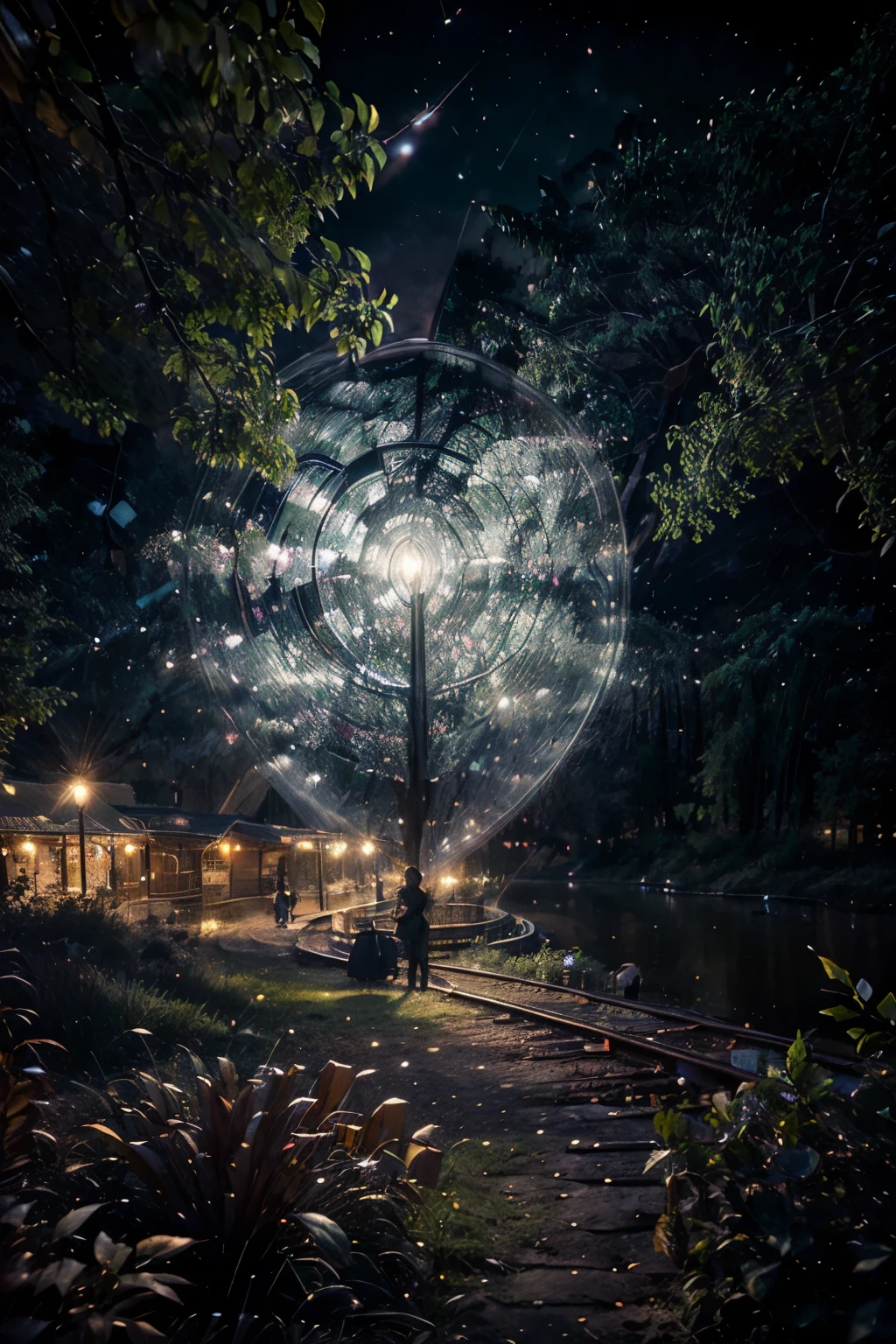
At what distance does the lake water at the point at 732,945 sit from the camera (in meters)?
16.5

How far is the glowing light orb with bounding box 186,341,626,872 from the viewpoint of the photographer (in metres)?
10.8

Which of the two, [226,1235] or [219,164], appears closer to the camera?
[226,1235]

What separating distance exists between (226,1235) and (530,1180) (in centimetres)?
244

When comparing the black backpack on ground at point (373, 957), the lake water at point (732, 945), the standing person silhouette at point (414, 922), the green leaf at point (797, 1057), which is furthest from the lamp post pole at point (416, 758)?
the green leaf at point (797, 1057)

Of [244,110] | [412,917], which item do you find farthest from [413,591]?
[244,110]

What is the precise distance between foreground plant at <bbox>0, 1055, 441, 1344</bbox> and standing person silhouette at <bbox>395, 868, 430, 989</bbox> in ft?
23.2

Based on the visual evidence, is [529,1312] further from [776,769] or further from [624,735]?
[624,735]

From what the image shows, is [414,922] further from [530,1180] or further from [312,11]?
[312,11]

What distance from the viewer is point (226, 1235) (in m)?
3.13

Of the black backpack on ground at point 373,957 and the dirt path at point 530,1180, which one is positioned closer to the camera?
the dirt path at point 530,1180

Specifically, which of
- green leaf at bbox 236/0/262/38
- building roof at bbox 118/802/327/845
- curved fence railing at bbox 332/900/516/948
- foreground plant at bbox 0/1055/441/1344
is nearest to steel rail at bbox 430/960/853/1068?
curved fence railing at bbox 332/900/516/948

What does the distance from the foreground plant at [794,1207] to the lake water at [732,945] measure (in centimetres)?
997

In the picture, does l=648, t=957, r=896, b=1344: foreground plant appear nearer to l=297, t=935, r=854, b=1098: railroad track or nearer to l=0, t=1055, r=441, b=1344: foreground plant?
l=297, t=935, r=854, b=1098: railroad track

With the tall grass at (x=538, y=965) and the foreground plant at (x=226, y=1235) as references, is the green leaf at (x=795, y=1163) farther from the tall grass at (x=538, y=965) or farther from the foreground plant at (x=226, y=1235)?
the tall grass at (x=538, y=965)
